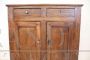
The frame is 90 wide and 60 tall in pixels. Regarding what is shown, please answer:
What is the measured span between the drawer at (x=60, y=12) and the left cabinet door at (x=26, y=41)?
0.82ft

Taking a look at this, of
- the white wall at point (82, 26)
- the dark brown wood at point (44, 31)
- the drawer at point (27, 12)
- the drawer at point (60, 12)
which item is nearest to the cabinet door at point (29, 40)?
the dark brown wood at point (44, 31)

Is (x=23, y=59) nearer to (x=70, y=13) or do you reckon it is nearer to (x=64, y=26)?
(x=64, y=26)

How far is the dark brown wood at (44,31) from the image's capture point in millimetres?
2141

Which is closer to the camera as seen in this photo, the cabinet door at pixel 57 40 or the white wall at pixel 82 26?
the cabinet door at pixel 57 40

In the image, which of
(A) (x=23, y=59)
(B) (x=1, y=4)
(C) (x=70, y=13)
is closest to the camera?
(C) (x=70, y=13)

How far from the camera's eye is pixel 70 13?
2.13m

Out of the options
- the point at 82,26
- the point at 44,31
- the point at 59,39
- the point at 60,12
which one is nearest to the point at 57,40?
the point at 59,39

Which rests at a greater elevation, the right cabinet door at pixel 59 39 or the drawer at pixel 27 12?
the drawer at pixel 27 12

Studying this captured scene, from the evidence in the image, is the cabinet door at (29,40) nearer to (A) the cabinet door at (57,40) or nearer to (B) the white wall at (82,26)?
(A) the cabinet door at (57,40)

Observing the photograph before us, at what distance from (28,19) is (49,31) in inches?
14.4

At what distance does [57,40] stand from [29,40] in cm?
43

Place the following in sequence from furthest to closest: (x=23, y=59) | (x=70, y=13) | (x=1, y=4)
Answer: (x=1, y=4), (x=23, y=59), (x=70, y=13)

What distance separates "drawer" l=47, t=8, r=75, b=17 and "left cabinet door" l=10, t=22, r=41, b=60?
0.25 meters
